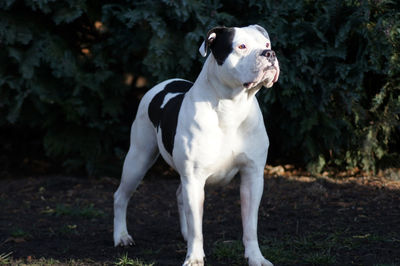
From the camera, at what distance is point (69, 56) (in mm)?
6617

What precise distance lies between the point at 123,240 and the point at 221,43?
1935 millimetres

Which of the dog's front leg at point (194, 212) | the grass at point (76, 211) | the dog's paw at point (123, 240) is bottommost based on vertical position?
the grass at point (76, 211)

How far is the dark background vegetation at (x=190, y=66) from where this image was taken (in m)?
6.21

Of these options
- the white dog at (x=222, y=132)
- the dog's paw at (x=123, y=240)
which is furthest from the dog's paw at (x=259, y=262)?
the dog's paw at (x=123, y=240)

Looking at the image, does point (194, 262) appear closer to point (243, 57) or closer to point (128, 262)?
point (128, 262)

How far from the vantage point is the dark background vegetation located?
6.21m

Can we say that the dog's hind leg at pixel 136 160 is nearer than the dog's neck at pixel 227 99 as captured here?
No

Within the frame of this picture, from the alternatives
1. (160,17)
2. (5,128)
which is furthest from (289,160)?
(5,128)

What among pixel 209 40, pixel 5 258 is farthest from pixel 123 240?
pixel 209 40

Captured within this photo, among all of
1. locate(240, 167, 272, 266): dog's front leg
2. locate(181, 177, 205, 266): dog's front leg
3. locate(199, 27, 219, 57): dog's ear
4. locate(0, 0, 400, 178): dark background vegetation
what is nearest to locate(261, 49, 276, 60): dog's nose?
locate(199, 27, 219, 57): dog's ear

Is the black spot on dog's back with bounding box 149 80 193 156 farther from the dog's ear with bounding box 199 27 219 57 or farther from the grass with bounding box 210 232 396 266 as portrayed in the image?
the grass with bounding box 210 232 396 266

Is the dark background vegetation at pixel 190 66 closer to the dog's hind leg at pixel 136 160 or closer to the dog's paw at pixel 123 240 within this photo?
the dog's hind leg at pixel 136 160

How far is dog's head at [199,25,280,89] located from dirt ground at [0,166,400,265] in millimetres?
1341

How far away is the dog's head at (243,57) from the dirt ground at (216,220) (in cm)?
134
